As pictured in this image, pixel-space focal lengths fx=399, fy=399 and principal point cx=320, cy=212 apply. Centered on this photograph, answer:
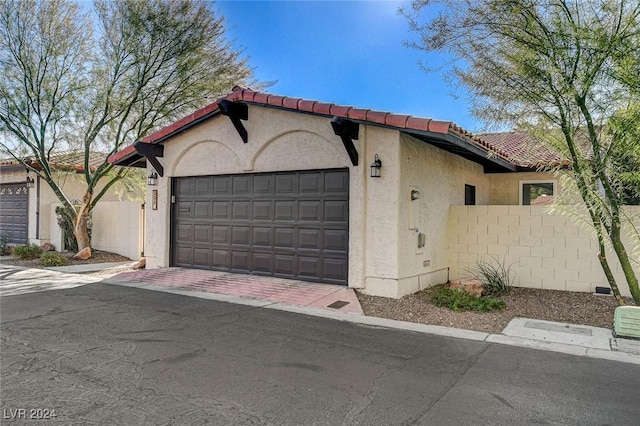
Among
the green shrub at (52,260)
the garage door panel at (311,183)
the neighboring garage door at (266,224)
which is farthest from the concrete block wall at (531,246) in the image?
the green shrub at (52,260)

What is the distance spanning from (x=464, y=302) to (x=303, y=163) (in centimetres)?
452

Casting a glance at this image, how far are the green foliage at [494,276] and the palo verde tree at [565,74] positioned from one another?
Answer: 236 cm

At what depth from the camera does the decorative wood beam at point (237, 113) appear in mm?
9492

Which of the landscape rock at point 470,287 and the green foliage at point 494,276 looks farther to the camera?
the green foliage at point 494,276

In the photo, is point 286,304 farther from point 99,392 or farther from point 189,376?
point 99,392

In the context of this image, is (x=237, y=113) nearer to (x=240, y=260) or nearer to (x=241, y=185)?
(x=241, y=185)

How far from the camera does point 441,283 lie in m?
9.87

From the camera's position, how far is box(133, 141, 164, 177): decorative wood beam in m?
11.1

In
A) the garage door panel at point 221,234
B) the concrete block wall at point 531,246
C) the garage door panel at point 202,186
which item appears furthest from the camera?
the garage door panel at point 202,186

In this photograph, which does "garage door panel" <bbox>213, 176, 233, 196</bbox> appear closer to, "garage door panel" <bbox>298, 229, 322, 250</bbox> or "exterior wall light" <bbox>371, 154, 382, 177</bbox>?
"garage door panel" <bbox>298, 229, 322, 250</bbox>

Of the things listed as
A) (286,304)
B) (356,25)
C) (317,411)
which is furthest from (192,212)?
(317,411)

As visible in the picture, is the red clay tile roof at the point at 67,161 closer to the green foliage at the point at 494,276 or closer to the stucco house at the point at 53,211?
the stucco house at the point at 53,211
